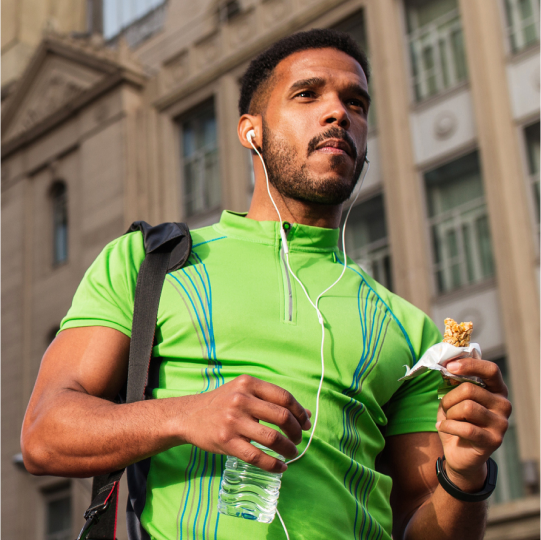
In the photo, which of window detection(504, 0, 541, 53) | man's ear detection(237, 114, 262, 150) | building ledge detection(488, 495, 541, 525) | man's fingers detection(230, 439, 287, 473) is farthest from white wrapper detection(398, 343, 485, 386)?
window detection(504, 0, 541, 53)

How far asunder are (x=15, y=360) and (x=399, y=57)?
40.1ft

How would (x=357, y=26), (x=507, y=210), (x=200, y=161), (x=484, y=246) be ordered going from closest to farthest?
1. (x=507, y=210)
2. (x=484, y=246)
3. (x=357, y=26)
4. (x=200, y=161)

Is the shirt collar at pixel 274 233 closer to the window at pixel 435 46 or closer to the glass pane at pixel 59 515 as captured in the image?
the window at pixel 435 46

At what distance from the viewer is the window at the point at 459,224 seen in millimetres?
14641

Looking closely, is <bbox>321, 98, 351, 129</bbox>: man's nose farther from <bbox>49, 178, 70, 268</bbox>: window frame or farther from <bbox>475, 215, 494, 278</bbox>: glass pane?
<bbox>49, 178, 70, 268</bbox>: window frame

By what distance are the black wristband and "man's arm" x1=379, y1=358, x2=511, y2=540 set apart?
0.05 feet

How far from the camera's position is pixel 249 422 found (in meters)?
1.88

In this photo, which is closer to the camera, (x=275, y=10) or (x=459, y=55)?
(x=459, y=55)

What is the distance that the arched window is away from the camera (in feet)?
74.2

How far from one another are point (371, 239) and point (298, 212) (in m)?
13.5

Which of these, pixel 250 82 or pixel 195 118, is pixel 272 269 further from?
pixel 195 118

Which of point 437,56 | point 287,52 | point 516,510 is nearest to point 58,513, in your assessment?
point 516,510

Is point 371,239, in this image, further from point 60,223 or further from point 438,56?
point 60,223

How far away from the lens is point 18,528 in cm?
2073
